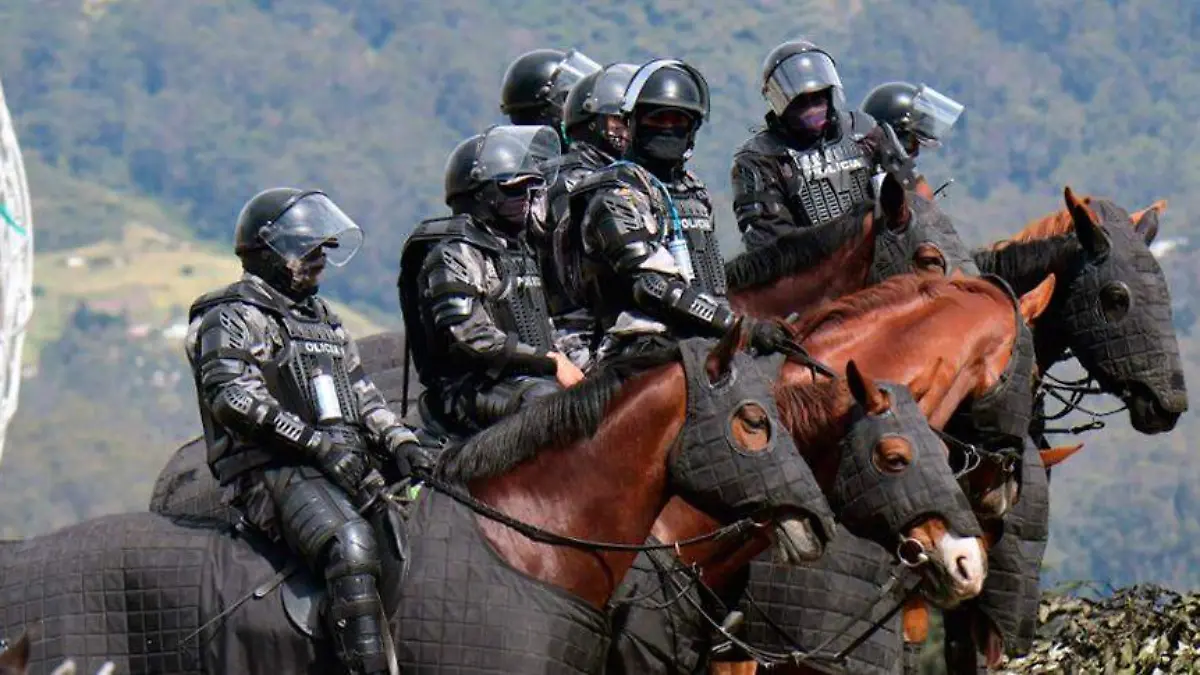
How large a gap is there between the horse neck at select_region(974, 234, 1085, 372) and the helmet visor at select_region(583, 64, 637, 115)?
205cm

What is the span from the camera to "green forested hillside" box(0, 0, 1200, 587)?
321 ft

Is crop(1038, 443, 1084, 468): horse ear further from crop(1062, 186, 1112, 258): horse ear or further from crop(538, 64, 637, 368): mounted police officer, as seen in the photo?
crop(538, 64, 637, 368): mounted police officer

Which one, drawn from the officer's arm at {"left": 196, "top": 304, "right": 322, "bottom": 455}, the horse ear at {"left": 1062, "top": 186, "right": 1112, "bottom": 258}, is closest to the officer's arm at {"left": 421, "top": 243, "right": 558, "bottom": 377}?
the officer's arm at {"left": 196, "top": 304, "right": 322, "bottom": 455}

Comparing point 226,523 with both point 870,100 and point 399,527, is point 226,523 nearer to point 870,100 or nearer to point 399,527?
point 399,527

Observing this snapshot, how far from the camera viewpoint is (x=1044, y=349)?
43.9 ft

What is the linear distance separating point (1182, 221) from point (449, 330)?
74901 millimetres

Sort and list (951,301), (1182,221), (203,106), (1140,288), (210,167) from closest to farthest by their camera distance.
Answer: (951,301) → (1140,288) → (1182,221) → (210,167) → (203,106)

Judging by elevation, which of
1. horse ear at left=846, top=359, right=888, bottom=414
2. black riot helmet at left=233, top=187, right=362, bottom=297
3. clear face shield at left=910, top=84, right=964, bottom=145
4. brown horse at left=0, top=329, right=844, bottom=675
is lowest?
brown horse at left=0, top=329, right=844, bottom=675

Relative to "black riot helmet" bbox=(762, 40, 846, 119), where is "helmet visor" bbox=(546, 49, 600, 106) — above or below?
above

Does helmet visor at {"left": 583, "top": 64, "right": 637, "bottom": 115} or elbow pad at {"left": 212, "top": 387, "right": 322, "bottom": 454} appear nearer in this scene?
elbow pad at {"left": 212, "top": 387, "right": 322, "bottom": 454}

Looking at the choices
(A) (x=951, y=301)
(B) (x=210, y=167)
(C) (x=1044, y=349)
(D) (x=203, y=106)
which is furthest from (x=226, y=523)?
(D) (x=203, y=106)

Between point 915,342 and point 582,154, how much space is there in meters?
2.85

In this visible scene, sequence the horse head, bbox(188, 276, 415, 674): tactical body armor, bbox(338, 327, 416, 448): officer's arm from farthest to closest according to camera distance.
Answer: the horse head < bbox(338, 327, 416, 448): officer's arm < bbox(188, 276, 415, 674): tactical body armor

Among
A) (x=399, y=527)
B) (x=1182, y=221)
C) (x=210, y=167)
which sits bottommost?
(x=399, y=527)
